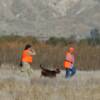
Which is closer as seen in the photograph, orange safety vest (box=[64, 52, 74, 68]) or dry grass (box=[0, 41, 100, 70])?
orange safety vest (box=[64, 52, 74, 68])

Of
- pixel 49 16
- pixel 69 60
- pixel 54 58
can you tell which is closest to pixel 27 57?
pixel 69 60

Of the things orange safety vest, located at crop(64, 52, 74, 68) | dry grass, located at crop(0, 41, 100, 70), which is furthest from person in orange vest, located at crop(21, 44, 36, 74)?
dry grass, located at crop(0, 41, 100, 70)

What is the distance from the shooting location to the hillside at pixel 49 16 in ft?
403

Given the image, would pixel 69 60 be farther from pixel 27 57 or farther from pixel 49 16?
pixel 49 16

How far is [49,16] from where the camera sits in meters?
138

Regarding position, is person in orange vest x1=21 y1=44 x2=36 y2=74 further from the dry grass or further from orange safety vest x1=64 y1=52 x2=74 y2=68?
the dry grass

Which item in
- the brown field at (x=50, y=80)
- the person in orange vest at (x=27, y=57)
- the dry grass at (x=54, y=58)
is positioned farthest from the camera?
the dry grass at (x=54, y=58)

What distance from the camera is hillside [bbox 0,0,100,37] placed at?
4835 inches

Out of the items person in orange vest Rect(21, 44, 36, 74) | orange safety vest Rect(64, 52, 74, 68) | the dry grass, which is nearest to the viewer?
orange safety vest Rect(64, 52, 74, 68)

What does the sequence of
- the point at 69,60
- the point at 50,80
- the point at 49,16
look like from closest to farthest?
the point at 50,80, the point at 69,60, the point at 49,16

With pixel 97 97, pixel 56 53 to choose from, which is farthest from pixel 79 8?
pixel 97 97

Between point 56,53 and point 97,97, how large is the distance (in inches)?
887

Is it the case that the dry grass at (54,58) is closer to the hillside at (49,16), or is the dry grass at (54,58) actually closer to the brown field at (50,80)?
the brown field at (50,80)

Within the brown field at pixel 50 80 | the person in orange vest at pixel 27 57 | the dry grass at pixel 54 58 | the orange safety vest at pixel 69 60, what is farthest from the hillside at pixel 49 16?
the orange safety vest at pixel 69 60
